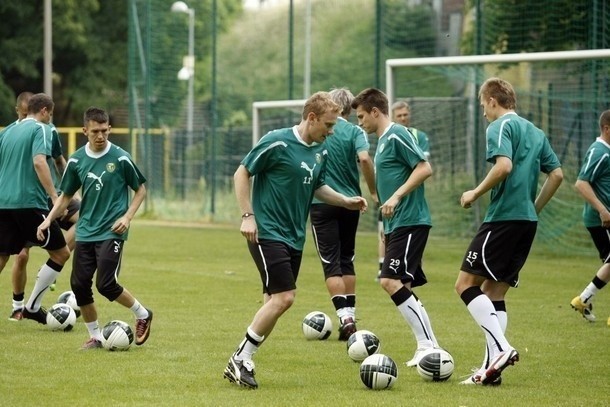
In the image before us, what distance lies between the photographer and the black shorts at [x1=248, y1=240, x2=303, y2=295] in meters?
8.60

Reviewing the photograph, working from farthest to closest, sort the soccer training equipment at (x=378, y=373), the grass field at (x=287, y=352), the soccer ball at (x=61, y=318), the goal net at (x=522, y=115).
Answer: the goal net at (x=522, y=115), the soccer ball at (x=61, y=318), the soccer training equipment at (x=378, y=373), the grass field at (x=287, y=352)

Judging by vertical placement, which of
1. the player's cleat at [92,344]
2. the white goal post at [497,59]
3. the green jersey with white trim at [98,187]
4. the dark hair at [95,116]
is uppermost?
the white goal post at [497,59]

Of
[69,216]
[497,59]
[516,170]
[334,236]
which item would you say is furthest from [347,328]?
[497,59]

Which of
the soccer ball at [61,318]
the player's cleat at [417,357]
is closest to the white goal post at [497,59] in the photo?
the soccer ball at [61,318]

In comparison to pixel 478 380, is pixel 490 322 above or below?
above

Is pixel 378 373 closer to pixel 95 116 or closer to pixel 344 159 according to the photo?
pixel 344 159

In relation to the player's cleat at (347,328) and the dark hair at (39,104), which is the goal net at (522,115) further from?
the player's cleat at (347,328)

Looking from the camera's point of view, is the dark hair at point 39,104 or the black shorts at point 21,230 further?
the dark hair at point 39,104

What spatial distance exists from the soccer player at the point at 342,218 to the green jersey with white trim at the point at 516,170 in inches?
95.7

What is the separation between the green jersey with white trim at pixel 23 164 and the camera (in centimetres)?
1184

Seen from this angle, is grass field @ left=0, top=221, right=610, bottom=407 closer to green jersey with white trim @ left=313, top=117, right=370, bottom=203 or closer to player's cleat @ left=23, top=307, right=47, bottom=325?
player's cleat @ left=23, top=307, right=47, bottom=325

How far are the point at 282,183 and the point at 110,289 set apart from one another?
2.30 metres

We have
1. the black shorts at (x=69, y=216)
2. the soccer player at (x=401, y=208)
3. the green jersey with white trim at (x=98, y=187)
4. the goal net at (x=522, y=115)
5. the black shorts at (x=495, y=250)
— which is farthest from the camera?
the goal net at (x=522, y=115)

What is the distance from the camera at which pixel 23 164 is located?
472 inches
